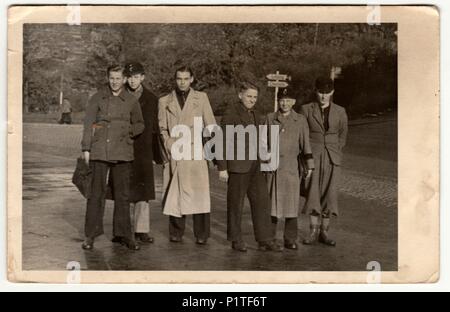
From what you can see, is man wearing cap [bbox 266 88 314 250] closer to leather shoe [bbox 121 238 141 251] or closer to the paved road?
the paved road

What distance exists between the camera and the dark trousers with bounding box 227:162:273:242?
5.93 m

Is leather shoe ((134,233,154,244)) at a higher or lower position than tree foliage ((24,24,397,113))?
lower

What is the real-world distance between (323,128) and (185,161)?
0.77 m

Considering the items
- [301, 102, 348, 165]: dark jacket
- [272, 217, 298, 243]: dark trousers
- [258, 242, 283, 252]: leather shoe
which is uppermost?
[301, 102, 348, 165]: dark jacket

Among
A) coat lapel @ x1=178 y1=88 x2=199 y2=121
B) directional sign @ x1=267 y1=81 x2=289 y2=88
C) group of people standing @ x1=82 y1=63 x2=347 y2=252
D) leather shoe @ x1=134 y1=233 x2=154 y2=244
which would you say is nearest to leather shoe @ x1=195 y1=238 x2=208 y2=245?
group of people standing @ x1=82 y1=63 x2=347 y2=252

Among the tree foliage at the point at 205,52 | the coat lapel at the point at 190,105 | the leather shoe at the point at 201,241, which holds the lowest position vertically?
the leather shoe at the point at 201,241

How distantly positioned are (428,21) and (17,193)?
2404mm

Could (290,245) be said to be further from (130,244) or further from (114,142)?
(114,142)

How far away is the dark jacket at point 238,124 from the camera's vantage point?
5.91 meters

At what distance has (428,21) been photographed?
19.4ft

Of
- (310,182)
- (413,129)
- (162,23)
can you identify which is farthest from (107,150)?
(413,129)

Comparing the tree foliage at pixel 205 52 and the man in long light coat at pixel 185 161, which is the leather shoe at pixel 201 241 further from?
the tree foliage at pixel 205 52

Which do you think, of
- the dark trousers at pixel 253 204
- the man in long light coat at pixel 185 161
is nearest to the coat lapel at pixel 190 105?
the man in long light coat at pixel 185 161

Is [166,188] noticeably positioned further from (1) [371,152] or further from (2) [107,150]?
(1) [371,152]
